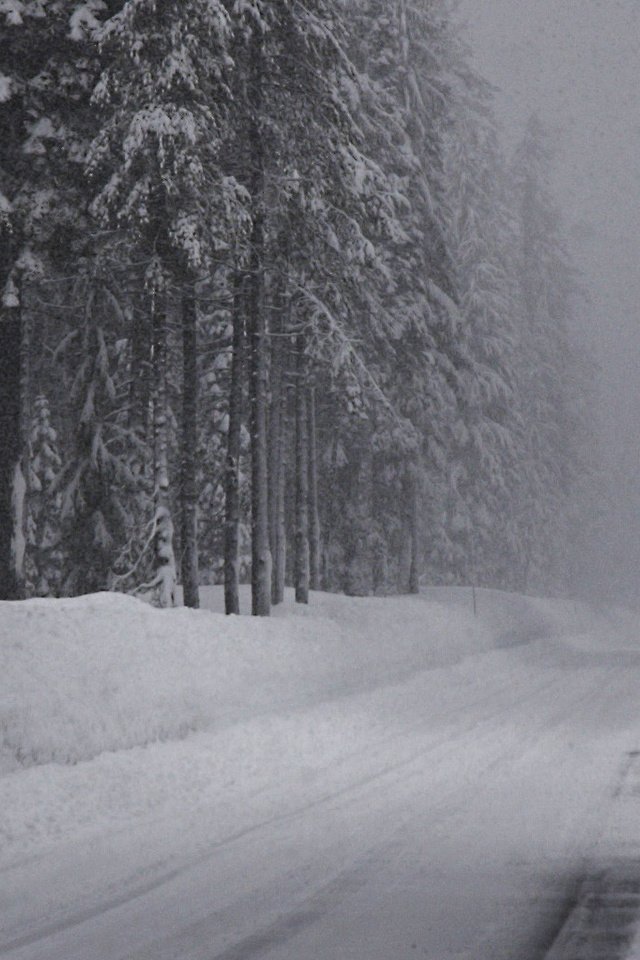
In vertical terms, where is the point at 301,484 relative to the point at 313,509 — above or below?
above

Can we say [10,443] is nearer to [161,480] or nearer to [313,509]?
[161,480]

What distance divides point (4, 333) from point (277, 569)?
9035mm

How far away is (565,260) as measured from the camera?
5669cm

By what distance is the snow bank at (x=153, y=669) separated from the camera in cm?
1127

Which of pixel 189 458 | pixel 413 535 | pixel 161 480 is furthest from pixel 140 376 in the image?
pixel 413 535

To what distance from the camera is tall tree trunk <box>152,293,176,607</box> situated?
18.7 m

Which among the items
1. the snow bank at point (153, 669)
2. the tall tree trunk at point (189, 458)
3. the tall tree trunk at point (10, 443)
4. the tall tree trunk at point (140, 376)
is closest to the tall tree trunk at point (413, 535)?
the tall tree trunk at point (140, 376)

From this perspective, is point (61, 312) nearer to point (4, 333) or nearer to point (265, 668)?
point (4, 333)

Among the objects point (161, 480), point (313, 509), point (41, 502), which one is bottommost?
point (313, 509)

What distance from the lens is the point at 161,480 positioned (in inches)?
747

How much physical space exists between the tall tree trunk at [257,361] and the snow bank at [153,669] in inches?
44.8

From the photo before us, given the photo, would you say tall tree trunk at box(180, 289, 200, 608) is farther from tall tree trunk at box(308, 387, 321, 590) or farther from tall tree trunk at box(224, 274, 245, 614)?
tall tree trunk at box(308, 387, 321, 590)

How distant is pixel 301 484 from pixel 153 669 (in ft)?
42.0

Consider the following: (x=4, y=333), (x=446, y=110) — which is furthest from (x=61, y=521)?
(x=446, y=110)
